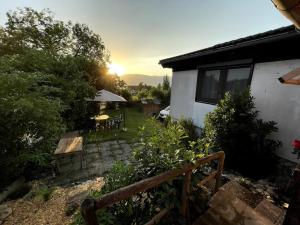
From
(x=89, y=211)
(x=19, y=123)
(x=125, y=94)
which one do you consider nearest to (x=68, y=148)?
(x=19, y=123)

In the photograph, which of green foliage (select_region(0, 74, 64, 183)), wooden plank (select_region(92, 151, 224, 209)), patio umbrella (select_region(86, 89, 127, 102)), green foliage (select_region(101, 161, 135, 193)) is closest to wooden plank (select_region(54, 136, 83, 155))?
green foliage (select_region(0, 74, 64, 183))

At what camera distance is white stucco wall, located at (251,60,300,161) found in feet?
11.6

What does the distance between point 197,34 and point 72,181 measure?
7.59 m

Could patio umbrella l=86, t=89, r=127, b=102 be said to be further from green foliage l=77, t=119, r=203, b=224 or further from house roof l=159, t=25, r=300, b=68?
green foliage l=77, t=119, r=203, b=224

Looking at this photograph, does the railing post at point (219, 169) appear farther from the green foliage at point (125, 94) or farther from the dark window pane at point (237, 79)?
the green foliage at point (125, 94)

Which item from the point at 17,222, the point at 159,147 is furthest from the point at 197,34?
the point at 17,222

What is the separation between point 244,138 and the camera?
376 cm

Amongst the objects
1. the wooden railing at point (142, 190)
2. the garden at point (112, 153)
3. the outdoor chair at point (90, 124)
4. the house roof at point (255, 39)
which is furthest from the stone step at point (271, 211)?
the outdoor chair at point (90, 124)

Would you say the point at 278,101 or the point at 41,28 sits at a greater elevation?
the point at 41,28

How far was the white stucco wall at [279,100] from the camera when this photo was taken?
3545 millimetres

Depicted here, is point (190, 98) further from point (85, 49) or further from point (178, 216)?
point (85, 49)

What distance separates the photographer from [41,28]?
15.4 metres

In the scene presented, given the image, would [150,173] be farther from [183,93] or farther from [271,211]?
[183,93]

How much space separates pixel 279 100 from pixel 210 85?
232 centimetres
